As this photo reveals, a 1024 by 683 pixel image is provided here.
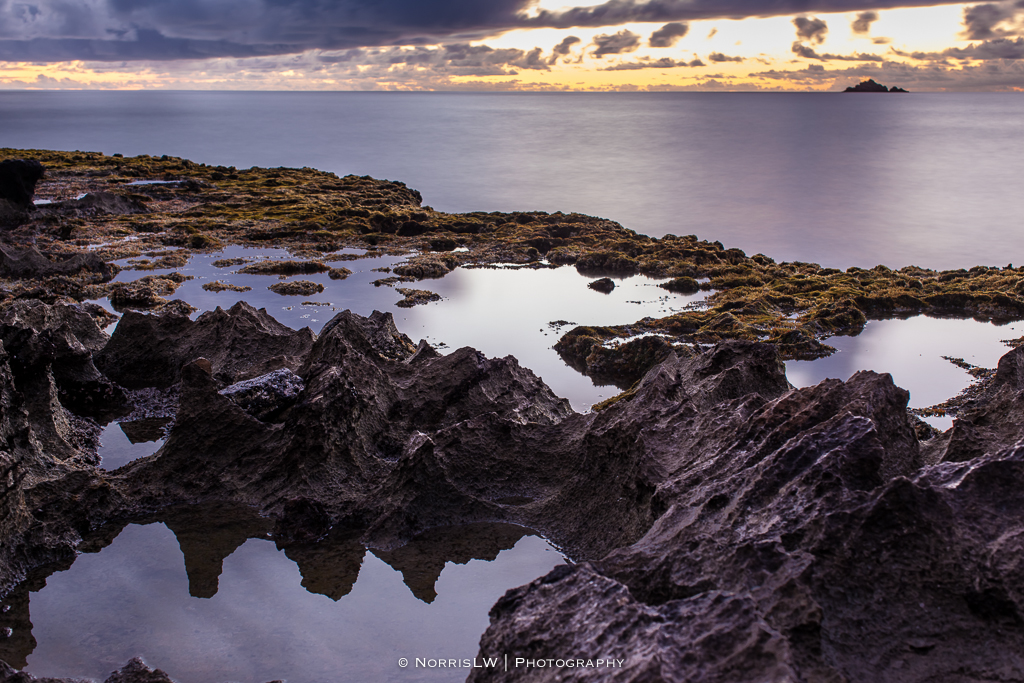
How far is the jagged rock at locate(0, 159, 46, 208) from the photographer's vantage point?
5850 centimetres

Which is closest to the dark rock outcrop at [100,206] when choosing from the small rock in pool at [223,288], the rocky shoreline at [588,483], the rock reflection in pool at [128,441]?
the small rock in pool at [223,288]

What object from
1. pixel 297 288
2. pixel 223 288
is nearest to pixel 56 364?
pixel 223 288

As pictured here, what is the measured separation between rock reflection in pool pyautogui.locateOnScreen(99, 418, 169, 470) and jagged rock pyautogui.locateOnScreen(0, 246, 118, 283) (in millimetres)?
25581

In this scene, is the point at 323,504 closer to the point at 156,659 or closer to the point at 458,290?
the point at 156,659

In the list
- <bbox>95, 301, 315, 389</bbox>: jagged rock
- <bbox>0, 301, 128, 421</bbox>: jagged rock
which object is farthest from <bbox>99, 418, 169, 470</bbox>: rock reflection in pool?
<bbox>95, 301, 315, 389</bbox>: jagged rock

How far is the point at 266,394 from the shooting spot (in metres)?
18.3

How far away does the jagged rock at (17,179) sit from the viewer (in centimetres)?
5850

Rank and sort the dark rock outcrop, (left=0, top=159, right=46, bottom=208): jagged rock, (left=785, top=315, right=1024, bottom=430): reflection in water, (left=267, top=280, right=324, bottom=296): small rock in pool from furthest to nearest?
the dark rock outcrop
(left=0, top=159, right=46, bottom=208): jagged rock
(left=267, top=280, right=324, bottom=296): small rock in pool
(left=785, top=315, right=1024, bottom=430): reflection in water

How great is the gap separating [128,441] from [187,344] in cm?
525

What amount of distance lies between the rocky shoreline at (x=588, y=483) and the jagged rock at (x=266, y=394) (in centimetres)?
7

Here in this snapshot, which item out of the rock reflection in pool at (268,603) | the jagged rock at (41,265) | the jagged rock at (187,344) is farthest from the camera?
the jagged rock at (41,265)

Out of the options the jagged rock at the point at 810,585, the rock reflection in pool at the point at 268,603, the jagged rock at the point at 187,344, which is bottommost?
the jagged rock at the point at 187,344

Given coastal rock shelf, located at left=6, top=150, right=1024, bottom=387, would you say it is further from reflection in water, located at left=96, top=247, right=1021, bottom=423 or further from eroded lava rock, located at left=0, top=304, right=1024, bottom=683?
eroded lava rock, located at left=0, top=304, right=1024, bottom=683

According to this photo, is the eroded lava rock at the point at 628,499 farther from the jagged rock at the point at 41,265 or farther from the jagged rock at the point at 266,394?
the jagged rock at the point at 41,265
